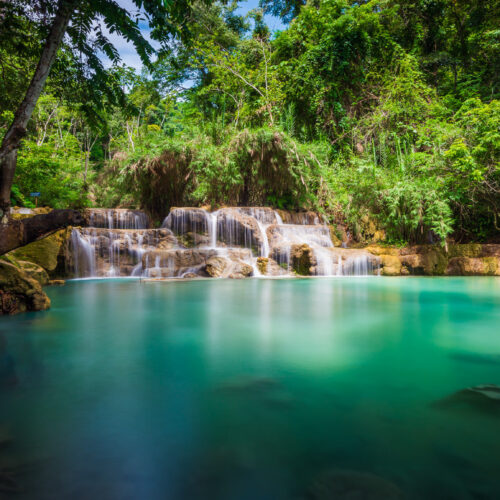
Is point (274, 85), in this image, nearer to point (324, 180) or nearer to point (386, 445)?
point (324, 180)

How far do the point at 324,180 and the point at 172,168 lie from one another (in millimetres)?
5966

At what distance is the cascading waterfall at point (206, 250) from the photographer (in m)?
8.37

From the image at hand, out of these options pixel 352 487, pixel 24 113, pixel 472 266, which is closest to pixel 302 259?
pixel 472 266

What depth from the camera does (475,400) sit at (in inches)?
58.5

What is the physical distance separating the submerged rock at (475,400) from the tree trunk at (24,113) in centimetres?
308

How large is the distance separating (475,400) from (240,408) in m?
1.08

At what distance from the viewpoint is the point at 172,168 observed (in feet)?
41.7

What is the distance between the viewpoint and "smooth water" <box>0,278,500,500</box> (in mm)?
983

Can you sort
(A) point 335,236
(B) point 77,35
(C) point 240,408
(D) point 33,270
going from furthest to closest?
(A) point 335,236 < (D) point 33,270 < (B) point 77,35 < (C) point 240,408

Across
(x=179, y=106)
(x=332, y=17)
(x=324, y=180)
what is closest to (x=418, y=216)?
(x=324, y=180)

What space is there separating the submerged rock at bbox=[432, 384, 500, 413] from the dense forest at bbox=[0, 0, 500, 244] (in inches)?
319

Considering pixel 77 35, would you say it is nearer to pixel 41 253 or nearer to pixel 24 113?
pixel 24 113

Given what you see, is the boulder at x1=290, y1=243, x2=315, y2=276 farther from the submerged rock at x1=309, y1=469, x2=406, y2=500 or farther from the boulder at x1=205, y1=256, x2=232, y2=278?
the submerged rock at x1=309, y1=469, x2=406, y2=500

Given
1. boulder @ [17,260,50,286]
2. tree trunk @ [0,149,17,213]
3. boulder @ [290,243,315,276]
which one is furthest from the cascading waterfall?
tree trunk @ [0,149,17,213]
